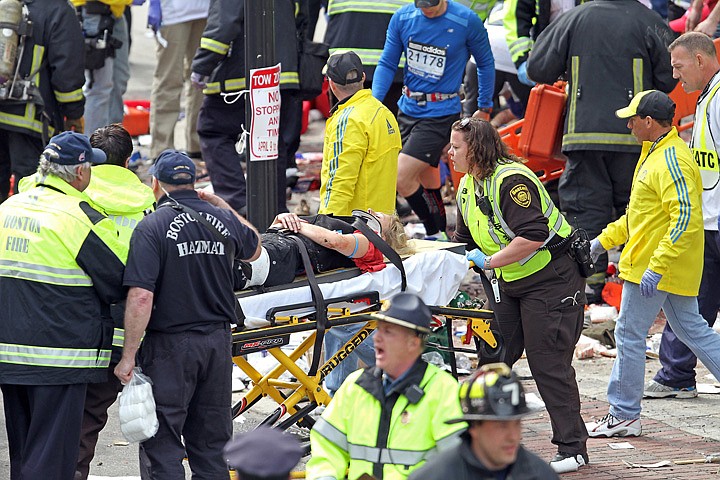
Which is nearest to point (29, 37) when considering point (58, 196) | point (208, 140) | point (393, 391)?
point (208, 140)

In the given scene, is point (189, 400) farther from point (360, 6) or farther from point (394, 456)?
point (360, 6)

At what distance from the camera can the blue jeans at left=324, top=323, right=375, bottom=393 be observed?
703 centimetres

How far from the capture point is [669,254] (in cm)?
656

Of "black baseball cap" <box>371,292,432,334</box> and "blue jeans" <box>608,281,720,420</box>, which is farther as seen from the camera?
Result: "blue jeans" <box>608,281,720,420</box>

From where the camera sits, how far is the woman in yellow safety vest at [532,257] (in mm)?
6305

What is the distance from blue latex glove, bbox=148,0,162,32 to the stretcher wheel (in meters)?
6.39

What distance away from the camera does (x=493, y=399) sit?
3.61 metres

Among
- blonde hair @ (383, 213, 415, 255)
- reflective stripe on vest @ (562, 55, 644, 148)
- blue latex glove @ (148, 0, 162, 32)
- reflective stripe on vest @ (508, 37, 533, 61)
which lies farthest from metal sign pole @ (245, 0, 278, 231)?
blue latex glove @ (148, 0, 162, 32)

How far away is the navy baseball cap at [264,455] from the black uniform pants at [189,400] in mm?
2215

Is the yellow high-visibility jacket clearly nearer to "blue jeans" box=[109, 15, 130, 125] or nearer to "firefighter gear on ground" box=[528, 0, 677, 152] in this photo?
"firefighter gear on ground" box=[528, 0, 677, 152]

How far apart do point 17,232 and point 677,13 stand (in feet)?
29.6

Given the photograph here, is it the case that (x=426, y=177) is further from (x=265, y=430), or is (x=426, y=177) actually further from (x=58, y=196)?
(x=265, y=430)

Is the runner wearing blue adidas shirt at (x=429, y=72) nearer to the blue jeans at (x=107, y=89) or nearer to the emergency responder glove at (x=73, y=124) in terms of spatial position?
the emergency responder glove at (x=73, y=124)

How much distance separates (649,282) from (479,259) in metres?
0.94
